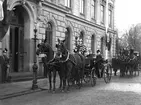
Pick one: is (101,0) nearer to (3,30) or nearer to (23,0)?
(23,0)

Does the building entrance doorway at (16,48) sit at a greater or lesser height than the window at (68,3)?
lesser

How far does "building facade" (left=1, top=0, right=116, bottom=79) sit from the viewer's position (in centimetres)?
1602

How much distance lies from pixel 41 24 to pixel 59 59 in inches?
299

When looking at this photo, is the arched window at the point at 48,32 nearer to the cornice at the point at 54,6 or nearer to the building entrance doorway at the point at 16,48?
the cornice at the point at 54,6

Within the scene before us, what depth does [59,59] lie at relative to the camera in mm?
10359

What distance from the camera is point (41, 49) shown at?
1013cm

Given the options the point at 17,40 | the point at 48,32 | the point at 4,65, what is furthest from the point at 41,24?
the point at 4,65

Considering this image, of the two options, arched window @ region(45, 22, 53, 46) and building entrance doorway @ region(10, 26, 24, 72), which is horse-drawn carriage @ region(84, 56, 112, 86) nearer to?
building entrance doorway @ region(10, 26, 24, 72)

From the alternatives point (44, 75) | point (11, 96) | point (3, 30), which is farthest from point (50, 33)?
point (3, 30)

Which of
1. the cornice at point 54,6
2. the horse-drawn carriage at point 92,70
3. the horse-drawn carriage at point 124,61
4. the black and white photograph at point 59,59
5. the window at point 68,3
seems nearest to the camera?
the black and white photograph at point 59,59

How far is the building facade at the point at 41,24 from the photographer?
631 inches

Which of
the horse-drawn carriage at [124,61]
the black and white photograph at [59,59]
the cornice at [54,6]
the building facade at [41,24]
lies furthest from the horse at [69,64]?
the horse-drawn carriage at [124,61]

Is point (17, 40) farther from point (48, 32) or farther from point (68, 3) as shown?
point (68, 3)

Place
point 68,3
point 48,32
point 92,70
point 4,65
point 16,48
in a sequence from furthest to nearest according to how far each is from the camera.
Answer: point 68,3 → point 48,32 → point 16,48 → point 92,70 → point 4,65
